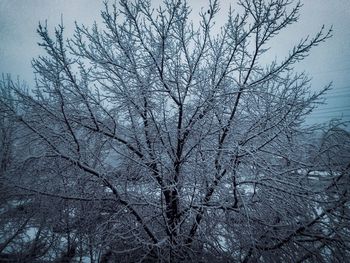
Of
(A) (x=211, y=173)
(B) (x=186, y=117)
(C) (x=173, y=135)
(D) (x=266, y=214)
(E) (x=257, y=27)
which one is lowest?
(D) (x=266, y=214)

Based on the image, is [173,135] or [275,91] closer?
[173,135]

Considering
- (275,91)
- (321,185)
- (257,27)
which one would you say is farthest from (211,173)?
(275,91)

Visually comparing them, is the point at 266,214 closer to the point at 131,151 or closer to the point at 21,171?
the point at 131,151

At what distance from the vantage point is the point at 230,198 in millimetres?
3615

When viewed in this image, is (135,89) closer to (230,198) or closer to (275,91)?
(230,198)

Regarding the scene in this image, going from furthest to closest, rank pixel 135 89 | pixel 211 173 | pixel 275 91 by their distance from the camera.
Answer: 1. pixel 275 91
2. pixel 135 89
3. pixel 211 173

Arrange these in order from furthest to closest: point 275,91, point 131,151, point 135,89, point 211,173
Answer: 1. point 275,91
2. point 131,151
3. point 135,89
4. point 211,173

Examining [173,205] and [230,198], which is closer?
[230,198]

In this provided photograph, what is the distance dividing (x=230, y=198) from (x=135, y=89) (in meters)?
2.26

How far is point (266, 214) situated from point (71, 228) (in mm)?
3667

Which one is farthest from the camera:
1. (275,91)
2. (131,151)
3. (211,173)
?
(275,91)

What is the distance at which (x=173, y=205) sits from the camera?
4012mm

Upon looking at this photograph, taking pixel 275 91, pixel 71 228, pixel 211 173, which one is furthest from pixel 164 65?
pixel 71 228

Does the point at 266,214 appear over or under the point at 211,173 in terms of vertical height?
under
